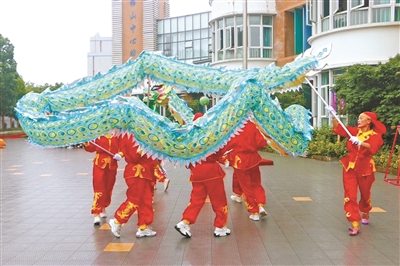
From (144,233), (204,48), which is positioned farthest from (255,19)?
(144,233)

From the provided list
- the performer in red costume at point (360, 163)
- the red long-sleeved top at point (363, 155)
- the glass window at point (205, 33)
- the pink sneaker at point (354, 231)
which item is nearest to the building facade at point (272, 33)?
the glass window at point (205, 33)

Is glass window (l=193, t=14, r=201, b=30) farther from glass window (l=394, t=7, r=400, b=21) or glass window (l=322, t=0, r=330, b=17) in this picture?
glass window (l=394, t=7, r=400, b=21)

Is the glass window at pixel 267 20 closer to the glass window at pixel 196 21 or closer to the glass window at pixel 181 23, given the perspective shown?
the glass window at pixel 196 21

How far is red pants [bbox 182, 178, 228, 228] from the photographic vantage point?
5516 mm

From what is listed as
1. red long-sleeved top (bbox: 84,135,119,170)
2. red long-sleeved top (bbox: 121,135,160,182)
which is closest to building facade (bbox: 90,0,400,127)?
red long-sleeved top (bbox: 84,135,119,170)

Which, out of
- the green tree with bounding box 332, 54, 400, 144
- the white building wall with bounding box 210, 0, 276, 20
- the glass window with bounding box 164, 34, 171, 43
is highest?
the glass window with bounding box 164, 34, 171, 43

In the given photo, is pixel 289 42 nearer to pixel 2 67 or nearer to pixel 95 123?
pixel 95 123

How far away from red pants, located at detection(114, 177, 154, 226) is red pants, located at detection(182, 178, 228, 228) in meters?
0.47

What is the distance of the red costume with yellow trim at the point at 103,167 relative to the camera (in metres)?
6.20

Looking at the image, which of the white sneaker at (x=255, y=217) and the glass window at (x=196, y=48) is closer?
the white sneaker at (x=255, y=217)

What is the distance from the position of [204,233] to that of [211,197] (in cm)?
53

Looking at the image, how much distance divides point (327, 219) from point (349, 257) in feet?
5.70

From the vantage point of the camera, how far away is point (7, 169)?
1381cm

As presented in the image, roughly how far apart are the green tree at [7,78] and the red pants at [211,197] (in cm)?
3641
